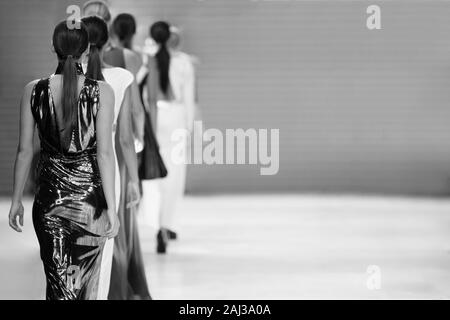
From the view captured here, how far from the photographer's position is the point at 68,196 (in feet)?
12.9

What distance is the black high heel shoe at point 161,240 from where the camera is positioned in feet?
25.9

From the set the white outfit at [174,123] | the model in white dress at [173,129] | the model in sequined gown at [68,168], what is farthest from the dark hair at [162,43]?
the model in sequined gown at [68,168]

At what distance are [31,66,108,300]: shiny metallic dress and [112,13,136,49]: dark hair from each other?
234 cm

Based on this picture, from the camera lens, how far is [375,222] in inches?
402

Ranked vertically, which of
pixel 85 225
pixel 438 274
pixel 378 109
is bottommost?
pixel 438 274

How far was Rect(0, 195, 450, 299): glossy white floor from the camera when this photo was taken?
6496mm

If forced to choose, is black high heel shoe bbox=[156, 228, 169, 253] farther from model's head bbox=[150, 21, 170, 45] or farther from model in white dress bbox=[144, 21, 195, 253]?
model's head bbox=[150, 21, 170, 45]

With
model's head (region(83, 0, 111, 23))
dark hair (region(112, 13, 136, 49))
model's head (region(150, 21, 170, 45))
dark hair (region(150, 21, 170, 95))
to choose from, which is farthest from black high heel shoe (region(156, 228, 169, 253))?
model's head (region(83, 0, 111, 23))

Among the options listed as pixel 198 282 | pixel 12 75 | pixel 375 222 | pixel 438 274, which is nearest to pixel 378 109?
pixel 375 222

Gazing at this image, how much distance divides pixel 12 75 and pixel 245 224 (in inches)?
163

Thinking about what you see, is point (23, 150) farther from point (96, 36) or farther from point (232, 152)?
point (232, 152)

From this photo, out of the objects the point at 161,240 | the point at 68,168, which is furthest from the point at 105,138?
the point at 161,240

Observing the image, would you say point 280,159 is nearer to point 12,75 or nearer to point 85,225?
point 12,75

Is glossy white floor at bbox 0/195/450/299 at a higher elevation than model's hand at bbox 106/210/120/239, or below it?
below
